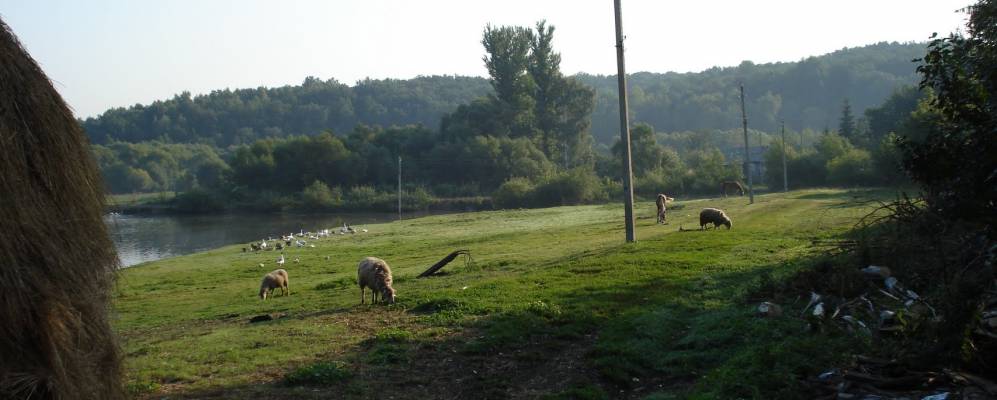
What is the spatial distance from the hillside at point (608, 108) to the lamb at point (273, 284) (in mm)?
142046

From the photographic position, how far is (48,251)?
7906 mm

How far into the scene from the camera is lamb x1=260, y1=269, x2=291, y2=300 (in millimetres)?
24906

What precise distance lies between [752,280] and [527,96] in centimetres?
10340

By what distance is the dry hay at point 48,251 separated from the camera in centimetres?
747

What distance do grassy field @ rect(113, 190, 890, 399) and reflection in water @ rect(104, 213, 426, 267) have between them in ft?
104

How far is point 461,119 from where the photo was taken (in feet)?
424

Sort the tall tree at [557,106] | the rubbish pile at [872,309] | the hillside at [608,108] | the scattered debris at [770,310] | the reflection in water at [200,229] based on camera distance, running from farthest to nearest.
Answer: the hillside at [608,108]
the tall tree at [557,106]
the reflection in water at [200,229]
the scattered debris at [770,310]
the rubbish pile at [872,309]

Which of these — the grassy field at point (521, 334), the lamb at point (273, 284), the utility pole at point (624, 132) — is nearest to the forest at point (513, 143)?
the utility pole at point (624, 132)

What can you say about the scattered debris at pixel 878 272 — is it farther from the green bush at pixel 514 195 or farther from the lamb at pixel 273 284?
the green bush at pixel 514 195

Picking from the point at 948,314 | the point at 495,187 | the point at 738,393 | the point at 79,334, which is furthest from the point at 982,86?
the point at 495,187

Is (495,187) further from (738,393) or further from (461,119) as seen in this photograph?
(738,393)

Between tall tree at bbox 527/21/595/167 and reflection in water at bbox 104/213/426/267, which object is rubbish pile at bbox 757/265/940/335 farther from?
tall tree at bbox 527/21/595/167

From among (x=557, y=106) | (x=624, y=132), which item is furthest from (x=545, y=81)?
(x=624, y=132)

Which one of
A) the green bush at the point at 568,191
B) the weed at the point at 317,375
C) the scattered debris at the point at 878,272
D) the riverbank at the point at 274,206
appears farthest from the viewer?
the riverbank at the point at 274,206
